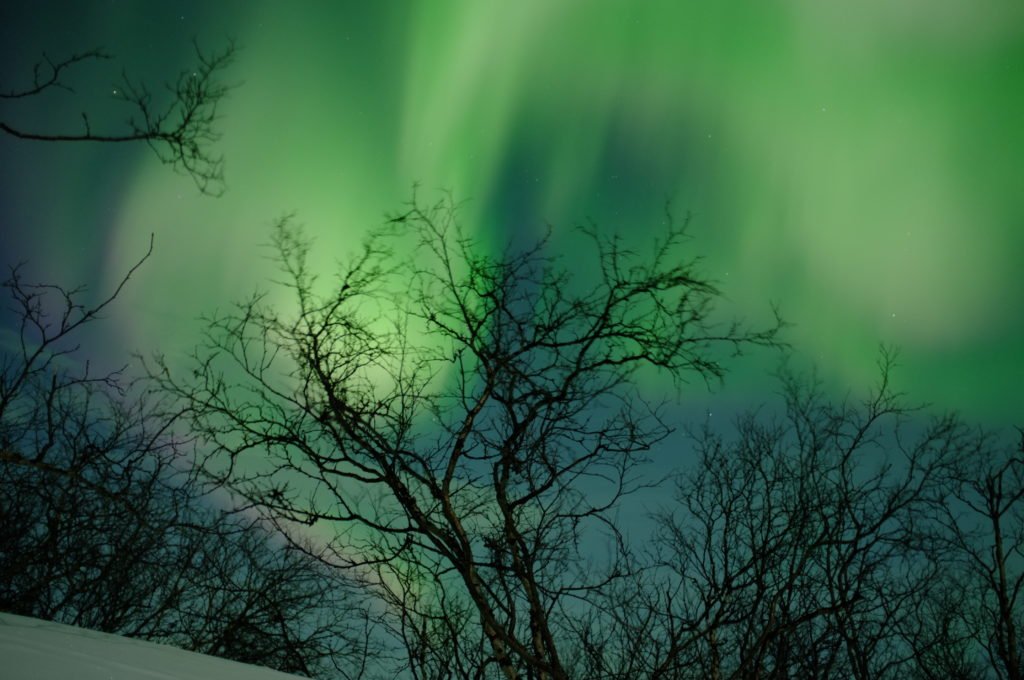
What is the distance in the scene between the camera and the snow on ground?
1115 millimetres

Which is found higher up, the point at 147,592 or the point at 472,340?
the point at 472,340

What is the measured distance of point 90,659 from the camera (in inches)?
47.8

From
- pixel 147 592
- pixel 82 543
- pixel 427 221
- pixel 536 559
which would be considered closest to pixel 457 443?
pixel 536 559

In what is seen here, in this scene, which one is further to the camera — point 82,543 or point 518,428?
point 82,543

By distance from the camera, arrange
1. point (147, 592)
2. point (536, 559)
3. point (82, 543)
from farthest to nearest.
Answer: point (147, 592)
point (82, 543)
point (536, 559)

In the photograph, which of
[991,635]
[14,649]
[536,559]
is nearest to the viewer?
[14,649]

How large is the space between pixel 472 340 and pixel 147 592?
593 cm

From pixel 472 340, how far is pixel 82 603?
597cm

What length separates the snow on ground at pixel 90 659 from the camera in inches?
43.9

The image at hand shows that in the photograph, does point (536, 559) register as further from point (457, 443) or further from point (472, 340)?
point (472, 340)

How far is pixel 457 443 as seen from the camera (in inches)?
233

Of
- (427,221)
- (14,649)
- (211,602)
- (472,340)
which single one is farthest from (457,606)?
(14,649)

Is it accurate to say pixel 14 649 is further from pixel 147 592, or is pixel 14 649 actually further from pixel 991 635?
pixel 991 635

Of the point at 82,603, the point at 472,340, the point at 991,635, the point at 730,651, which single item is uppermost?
the point at 991,635
